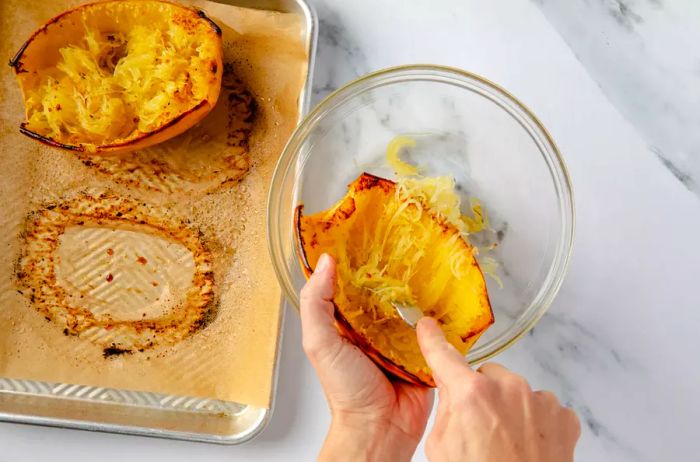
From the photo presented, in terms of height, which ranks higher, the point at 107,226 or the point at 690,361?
the point at 690,361

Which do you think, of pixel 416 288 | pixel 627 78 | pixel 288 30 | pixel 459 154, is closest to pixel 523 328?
pixel 416 288

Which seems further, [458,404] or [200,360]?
[200,360]

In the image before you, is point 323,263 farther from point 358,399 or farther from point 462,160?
point 462,160

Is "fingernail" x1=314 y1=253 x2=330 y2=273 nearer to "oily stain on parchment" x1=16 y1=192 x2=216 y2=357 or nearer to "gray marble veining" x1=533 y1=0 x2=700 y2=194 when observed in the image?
"oily stain on parchment" x1=16 y1=192 x2=216 y2=357

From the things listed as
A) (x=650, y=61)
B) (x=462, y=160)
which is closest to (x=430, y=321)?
(x=462, y=160)

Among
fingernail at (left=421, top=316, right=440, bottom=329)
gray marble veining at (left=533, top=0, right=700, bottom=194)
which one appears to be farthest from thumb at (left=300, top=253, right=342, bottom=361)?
gray marble veining at (left=533, top=0, right=700, bottom=194)

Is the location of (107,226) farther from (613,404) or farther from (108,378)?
(613,404)
